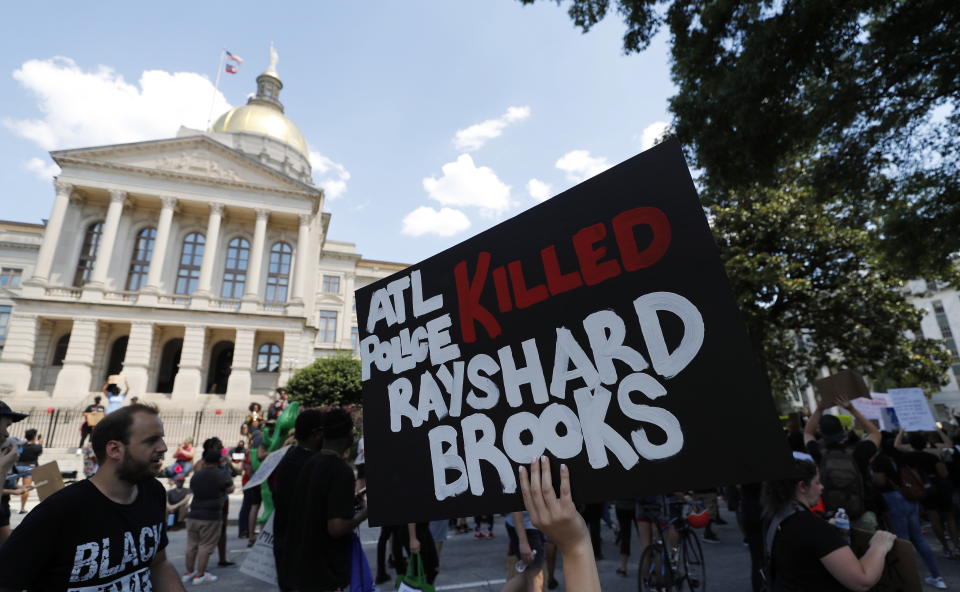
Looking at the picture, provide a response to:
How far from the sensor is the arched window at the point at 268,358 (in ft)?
113

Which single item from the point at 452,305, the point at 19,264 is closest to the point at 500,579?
the point at 452,305

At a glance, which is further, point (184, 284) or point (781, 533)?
point (184, 284)

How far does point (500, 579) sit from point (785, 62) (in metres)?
8.87

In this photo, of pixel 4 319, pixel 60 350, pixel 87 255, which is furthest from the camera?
pixel 4 319

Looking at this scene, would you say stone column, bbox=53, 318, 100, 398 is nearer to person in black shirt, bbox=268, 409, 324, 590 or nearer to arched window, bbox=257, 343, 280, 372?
arched window, bbox=257, 343, 280, 372

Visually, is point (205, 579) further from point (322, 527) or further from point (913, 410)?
point (913, 410)

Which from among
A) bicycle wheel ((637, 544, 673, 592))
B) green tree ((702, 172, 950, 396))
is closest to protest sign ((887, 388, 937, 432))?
bicycle wheel ((637, 544, 673, 592))

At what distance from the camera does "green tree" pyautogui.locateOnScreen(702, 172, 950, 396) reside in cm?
1521

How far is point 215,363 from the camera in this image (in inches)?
1412

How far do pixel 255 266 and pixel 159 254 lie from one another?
240 inches

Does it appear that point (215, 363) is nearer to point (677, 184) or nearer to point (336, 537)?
point (336, 537)

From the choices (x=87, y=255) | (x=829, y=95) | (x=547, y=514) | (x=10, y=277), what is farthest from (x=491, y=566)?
(x=10, y=277)

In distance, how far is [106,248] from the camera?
103ft

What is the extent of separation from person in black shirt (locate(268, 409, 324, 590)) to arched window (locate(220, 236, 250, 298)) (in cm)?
3537
